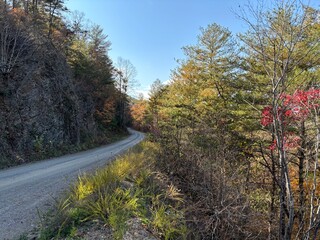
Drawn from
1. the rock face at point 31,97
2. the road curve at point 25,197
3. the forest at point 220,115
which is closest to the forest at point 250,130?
the forest at point 220,115

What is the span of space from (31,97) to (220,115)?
11576mm

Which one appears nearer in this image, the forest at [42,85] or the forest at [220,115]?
the forest at [220,115]

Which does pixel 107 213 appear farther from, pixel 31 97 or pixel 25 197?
pixel 31 97

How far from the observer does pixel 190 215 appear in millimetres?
5082

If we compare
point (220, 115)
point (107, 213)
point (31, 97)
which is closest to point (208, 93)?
point (220, 115)

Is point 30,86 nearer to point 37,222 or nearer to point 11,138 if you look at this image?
→ point 11,138

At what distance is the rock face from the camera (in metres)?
12.1

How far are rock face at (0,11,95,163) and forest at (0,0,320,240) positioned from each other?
68mm

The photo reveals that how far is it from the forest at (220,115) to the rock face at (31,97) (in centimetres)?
7

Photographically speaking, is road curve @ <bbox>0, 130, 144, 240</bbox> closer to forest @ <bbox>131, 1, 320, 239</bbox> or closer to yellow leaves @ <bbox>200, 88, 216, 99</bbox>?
forest @ <bbox>131, 1, 320, 239</bbox>

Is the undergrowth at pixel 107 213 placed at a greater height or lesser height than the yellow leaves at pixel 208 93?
lesser

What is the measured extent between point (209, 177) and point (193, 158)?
4.54 ft

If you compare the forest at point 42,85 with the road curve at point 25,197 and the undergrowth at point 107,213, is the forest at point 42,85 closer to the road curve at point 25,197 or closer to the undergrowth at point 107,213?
the road curve at point 25,197

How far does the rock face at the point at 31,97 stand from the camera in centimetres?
1211
